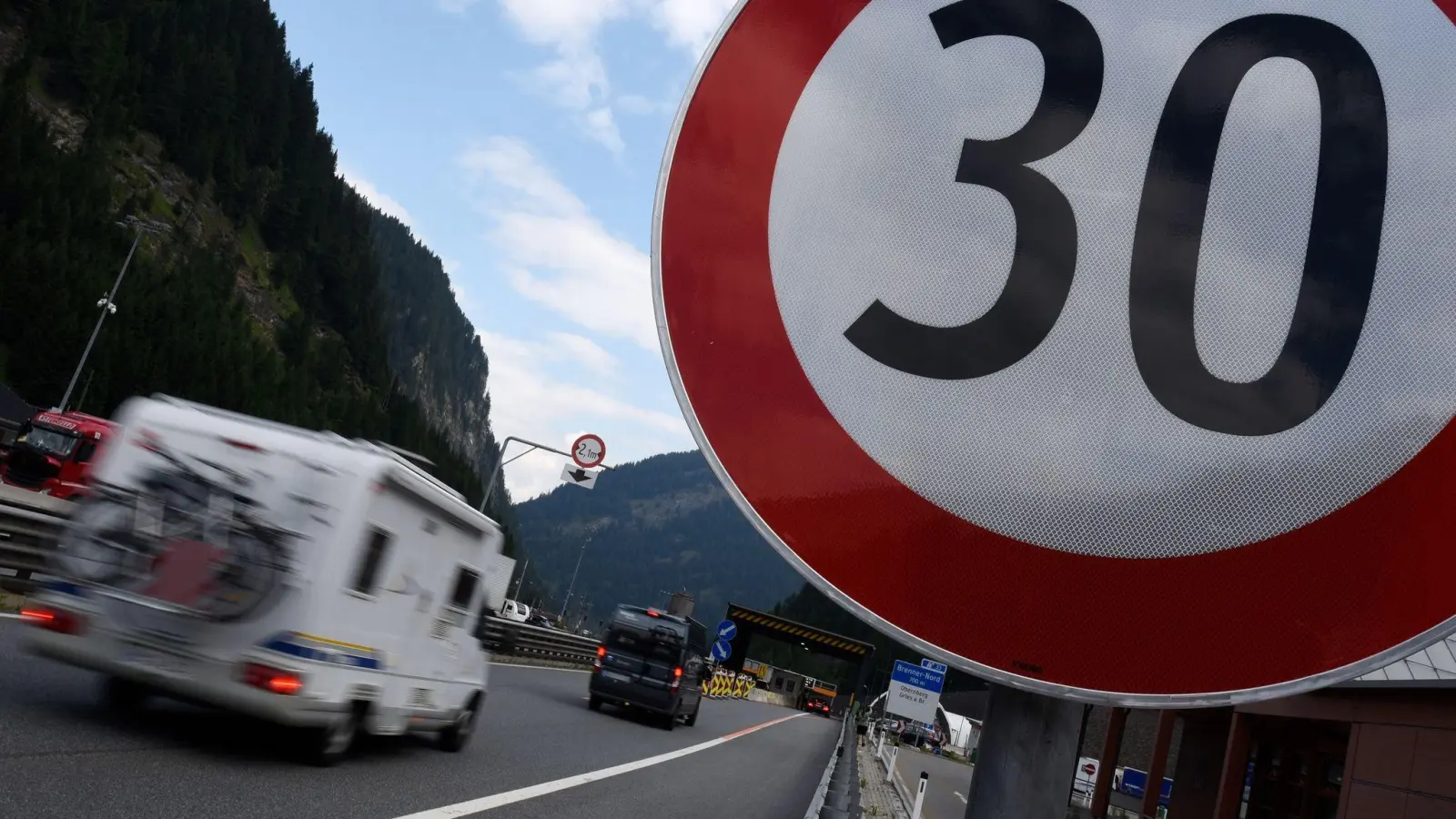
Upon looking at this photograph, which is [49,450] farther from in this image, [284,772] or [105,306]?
[105,306]

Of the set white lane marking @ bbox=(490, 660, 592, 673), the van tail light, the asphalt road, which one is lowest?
the asphalt road

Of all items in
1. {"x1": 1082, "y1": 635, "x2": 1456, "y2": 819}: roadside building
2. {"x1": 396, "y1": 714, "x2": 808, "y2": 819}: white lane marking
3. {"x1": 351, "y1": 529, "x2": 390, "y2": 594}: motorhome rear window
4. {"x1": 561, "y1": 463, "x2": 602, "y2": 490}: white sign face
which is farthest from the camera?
{"x1": 561, "y1": 463, "x2": 602, "y2": 490}: white sign face

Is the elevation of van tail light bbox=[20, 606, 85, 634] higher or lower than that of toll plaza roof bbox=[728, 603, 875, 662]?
lower

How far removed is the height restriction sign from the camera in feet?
4.58

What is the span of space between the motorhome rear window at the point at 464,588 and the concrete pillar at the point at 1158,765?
2801cm

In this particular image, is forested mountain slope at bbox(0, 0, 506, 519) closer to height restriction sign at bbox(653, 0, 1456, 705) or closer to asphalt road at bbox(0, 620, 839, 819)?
asphalt road at bbox(0, 620, 839, 819)

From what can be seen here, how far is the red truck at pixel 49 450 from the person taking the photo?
93.2 feet

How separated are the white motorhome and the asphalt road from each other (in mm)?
475

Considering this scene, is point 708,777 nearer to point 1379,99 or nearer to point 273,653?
point 273,653

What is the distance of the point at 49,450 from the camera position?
28.7 meters

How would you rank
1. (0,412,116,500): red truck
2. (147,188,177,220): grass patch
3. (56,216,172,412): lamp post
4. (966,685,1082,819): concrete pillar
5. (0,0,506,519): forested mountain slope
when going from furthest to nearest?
(147,188,177,220): grass patch
(0,0,506,519): forested mountain slope
(56,216,172,412): lamp post
(0,412,116,500): red truck
(966,685,1082,819): concrete pillar

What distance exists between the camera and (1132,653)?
56.4 inches

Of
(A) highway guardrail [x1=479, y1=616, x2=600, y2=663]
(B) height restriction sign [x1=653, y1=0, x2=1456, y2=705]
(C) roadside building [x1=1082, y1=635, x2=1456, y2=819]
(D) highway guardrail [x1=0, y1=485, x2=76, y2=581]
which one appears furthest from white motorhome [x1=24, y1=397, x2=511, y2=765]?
(A) highway guardrail [x1=479, y1=616, x2=600, y2=663]

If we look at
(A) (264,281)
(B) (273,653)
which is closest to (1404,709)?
(B) (273,653)
